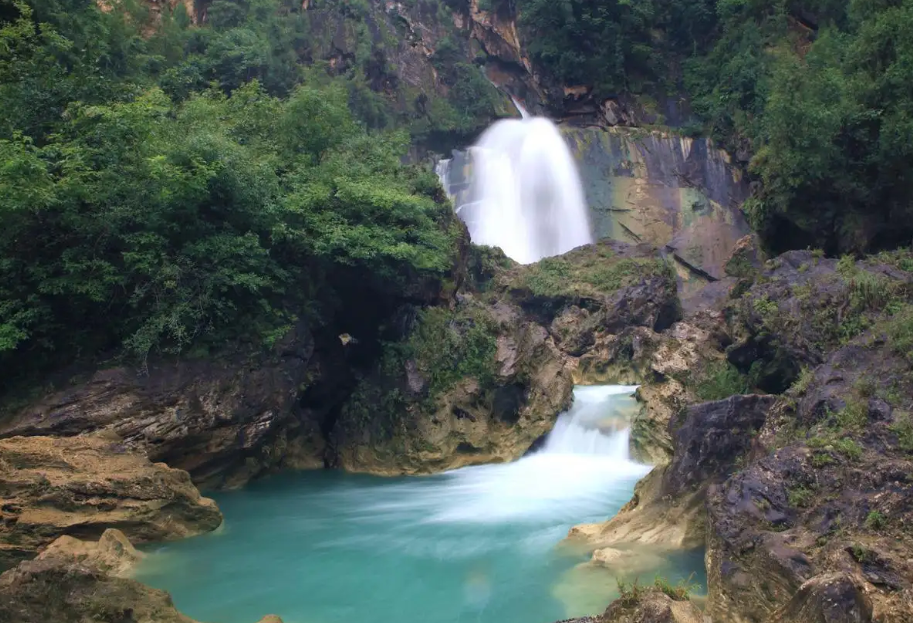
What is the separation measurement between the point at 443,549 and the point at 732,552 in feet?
17.2

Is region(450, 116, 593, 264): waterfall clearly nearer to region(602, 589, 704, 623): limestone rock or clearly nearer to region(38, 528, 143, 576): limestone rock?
region(38, 528, 143, 576): limestone rock

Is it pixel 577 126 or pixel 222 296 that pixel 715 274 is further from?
pixel 222 296

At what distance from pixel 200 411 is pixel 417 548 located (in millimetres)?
5213

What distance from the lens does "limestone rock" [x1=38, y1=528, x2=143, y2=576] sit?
9.16 metres

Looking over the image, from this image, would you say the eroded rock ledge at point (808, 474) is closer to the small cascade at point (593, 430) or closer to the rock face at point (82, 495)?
the small cascade at point (593, 430)

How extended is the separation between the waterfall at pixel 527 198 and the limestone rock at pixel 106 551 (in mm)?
21864

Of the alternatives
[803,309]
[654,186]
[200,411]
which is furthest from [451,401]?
[654,186]

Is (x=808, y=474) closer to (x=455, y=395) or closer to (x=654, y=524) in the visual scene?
(x=654, y=524)

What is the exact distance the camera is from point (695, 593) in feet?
28.3

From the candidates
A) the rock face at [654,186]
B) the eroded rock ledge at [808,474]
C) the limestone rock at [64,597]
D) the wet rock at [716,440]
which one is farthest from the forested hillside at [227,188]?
the rock face at [654,186]

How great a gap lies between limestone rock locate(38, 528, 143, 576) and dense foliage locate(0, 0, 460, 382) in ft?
12.0

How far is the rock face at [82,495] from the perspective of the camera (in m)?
10.0

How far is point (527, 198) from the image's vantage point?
31.9 metres

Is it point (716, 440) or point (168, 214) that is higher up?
point (168, 214)
